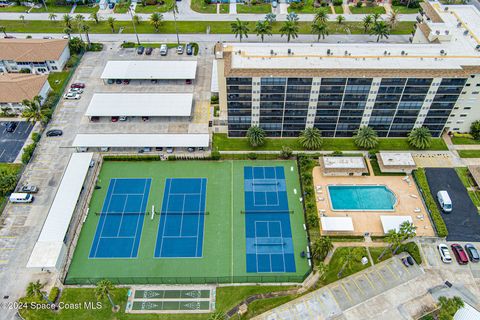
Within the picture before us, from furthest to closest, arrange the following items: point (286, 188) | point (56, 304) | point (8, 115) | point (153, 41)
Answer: point (153, 41) < point (8, 115) < point (286, 188) < point (56, 304)

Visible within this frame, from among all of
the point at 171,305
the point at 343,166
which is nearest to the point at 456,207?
the point at 343,166

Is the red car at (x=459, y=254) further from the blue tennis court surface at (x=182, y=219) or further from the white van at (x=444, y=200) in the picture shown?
the blue tennis court surface at (x=182, y=219)

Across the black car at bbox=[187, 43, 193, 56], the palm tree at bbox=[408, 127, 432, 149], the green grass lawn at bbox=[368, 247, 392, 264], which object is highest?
the black car at bbox=[187, 43, 193, 56]

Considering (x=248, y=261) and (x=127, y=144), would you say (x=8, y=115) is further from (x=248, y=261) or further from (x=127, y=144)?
(x=248, y=261)

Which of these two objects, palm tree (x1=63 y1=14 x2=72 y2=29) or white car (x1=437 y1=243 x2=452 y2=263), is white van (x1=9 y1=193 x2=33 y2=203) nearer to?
palm tree (x1=63 y1=14 x2=72 y2=29)

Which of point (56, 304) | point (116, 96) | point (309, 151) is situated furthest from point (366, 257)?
point (116, 96)

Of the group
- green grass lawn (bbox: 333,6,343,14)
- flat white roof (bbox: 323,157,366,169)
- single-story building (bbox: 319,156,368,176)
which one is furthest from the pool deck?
A: green grass lawn (bbox: 333,6,343,14)
